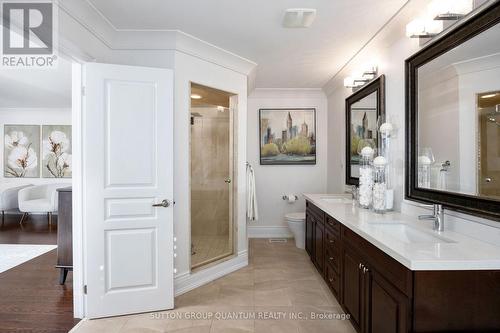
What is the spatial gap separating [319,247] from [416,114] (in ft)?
5.49

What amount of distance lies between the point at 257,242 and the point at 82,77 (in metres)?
3.34

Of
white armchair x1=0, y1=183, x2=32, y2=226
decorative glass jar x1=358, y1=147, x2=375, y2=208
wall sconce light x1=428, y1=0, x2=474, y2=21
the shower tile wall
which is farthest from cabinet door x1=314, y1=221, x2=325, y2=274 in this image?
white armchair x1=0, y1=183, x2=32, y2=226

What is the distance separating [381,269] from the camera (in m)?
1.60

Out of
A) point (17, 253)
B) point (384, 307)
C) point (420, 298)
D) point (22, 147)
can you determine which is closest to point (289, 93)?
point (384, 307)

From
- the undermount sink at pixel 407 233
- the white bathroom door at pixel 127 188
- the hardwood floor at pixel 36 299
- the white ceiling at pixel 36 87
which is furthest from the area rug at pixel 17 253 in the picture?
the undermount sink at pixel 407 233

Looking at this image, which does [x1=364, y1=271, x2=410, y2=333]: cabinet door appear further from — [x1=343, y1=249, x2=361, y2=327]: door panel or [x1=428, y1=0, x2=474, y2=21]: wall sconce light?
[x1=428, y1=0, x2=474, y2=21]: wall sconce light

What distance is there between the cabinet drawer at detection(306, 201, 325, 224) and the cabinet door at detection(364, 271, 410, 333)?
3.78 feet

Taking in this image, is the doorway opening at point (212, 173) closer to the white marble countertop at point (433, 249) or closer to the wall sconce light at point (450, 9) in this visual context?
the white marble countertop at point (433, 249)

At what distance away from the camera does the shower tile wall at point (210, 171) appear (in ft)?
10.8

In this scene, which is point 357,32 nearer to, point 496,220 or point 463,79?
point 463,79

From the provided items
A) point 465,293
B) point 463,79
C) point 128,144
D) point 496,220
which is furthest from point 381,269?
point 128,144

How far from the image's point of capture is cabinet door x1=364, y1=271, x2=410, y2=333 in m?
1.38

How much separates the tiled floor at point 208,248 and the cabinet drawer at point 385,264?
5.61 ft

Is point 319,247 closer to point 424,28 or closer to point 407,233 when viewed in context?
point 407,233
